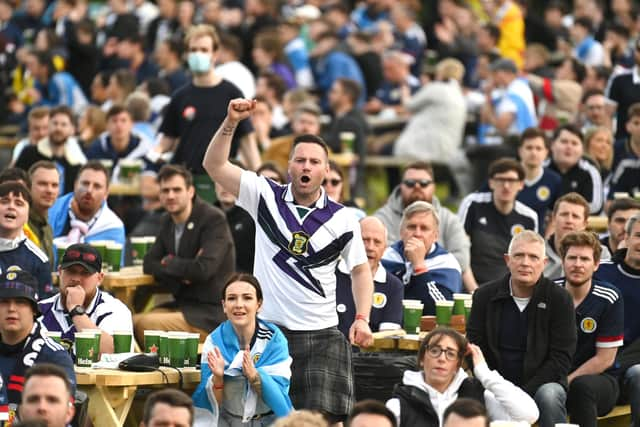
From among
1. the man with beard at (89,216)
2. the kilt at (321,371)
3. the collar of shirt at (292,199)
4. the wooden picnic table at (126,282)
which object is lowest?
the kilt at (321,371)

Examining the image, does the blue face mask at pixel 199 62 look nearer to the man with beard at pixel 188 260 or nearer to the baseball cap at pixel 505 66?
the man with beard at pixel 188 260

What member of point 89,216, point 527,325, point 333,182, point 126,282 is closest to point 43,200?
point 89,216

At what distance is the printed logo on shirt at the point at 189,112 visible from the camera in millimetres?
14070

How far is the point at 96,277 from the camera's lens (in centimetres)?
1056

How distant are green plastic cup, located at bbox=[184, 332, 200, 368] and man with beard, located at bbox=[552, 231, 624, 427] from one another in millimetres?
2227

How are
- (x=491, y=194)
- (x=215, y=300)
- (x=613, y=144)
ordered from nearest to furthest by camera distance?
1. (x=215, y=300)
2. (x=491, y=194)
3. (x=613, y=144)

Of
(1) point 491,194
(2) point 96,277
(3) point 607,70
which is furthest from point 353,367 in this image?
(3) point 607,70

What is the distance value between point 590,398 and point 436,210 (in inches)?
129

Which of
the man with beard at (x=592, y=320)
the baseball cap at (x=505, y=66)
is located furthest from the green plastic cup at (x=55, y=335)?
the baseball cap at (x=505, y=66)

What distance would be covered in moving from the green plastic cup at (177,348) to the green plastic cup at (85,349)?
43cm

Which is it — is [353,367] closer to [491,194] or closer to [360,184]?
[491,194]

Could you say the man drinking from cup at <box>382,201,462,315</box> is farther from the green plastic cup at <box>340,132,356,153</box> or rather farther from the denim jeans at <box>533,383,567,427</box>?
the green plastic cup at <box>340,132,356,153</box>

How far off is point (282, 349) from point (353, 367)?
0.95 m

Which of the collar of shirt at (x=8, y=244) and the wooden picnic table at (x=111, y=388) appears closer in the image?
the wooden picnic table at (x=111, y=388)
